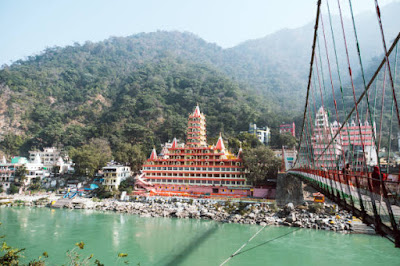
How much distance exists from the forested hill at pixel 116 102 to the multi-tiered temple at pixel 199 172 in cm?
1065

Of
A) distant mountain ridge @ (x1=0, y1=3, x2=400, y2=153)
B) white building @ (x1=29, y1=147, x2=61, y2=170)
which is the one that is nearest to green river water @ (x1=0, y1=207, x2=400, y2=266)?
white building @ (x1=29, y1=147, x2=61, y2=170)

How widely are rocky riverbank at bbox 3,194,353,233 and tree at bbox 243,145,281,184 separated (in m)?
2.79

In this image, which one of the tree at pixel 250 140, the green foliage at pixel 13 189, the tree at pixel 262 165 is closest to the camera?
the tree at pixel 262 165

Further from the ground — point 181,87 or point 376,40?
point 376,40

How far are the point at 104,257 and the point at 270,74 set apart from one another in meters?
84.9

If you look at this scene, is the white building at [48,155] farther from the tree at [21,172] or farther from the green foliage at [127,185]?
the green foliage at [127,185]

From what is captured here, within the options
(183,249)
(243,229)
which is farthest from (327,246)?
(183,249)

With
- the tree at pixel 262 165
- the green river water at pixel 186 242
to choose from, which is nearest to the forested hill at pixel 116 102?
the tree at pixel 262 165

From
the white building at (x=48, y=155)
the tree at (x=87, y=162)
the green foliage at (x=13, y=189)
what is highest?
the white building at (x=48, y=155)

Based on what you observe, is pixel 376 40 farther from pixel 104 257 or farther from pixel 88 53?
pixel 104 257

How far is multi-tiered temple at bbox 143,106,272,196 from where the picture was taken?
2331 cm

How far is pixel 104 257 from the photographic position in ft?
35.9

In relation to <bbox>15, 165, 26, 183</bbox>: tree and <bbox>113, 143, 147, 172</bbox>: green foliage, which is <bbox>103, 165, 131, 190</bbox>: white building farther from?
<bbox>15, 165, 26, 183</bbox>: tree

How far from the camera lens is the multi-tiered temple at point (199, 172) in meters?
23.3
